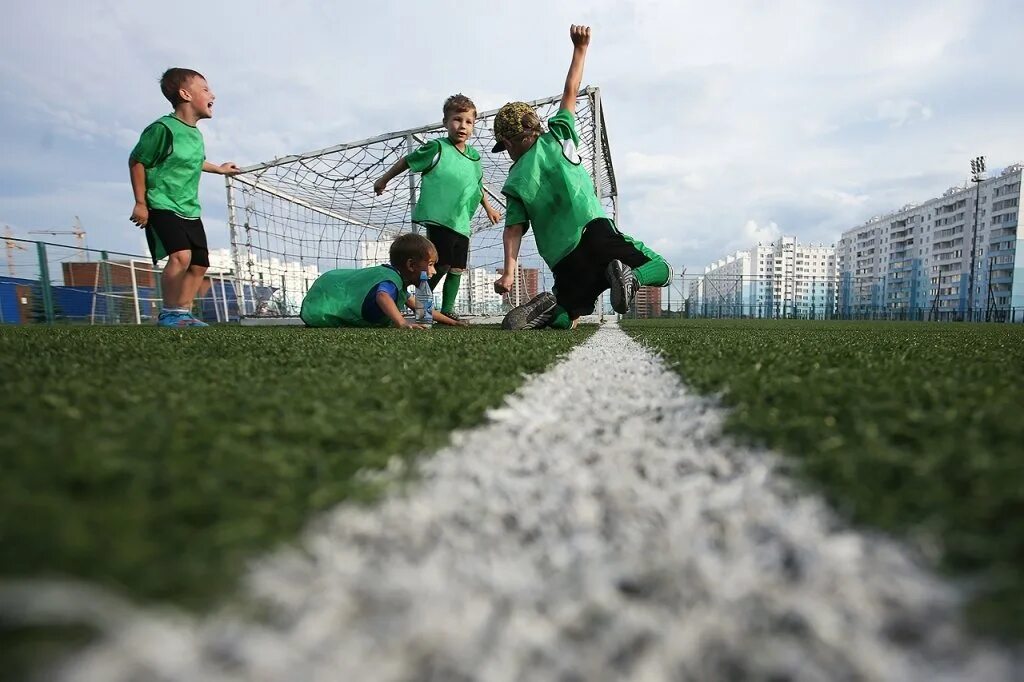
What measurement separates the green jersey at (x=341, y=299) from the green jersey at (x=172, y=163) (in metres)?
1.22

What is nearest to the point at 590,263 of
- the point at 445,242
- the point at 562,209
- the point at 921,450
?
the point at 562,209

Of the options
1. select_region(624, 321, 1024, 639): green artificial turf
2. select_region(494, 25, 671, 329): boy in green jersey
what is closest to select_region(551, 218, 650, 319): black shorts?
select_region(494, 25, 671, 329): boy in green jersey

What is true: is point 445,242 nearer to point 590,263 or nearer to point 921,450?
point 590,263

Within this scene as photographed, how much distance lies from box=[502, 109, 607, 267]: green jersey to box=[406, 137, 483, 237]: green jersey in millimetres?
1146

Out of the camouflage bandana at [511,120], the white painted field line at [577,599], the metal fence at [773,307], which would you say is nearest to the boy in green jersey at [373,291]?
the camouflage bandana at [511,120]

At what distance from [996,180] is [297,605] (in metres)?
76.5

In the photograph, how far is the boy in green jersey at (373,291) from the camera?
4562mm

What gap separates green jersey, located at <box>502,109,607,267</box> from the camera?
164 inches

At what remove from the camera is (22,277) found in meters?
9.55

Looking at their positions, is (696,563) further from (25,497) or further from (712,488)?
(25,497)

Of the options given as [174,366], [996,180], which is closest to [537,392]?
[174,366]

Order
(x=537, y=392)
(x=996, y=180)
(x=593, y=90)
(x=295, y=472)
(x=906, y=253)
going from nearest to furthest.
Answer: (x=295, y=472)
(x=537, y=392)
(x=593, y=90)
(x=996, y=180)
(x=906, y=253)

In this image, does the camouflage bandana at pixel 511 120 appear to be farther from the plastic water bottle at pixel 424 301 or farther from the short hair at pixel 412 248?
the plastic water bottle at pixel 424 301

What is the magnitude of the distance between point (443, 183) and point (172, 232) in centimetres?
242
